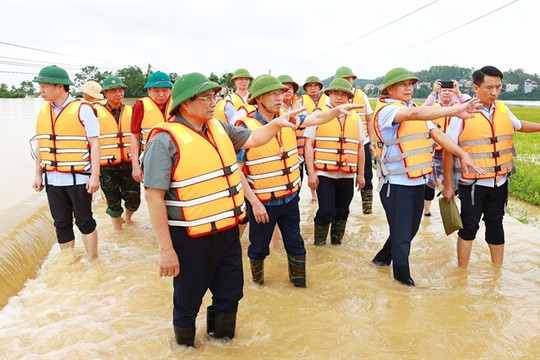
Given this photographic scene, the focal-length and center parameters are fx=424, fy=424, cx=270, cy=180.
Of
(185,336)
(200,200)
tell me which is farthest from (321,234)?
(200,200)

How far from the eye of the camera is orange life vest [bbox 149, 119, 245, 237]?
2.71 m

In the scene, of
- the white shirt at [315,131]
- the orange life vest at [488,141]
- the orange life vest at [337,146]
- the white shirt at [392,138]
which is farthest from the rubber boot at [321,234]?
the orange life vest at [488,141]

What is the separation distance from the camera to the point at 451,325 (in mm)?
3600

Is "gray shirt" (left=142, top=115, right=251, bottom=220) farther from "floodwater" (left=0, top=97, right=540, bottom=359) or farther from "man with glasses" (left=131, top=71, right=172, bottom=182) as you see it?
"man with glasses" (left=131, top=71, right=172, bottom=182)

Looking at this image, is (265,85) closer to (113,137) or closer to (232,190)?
(232,190)

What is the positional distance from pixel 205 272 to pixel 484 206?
3.15 meters

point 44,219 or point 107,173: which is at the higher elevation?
point 107,173

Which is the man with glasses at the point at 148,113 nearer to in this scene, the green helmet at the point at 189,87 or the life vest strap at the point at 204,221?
the green helmet at the point at 189,87

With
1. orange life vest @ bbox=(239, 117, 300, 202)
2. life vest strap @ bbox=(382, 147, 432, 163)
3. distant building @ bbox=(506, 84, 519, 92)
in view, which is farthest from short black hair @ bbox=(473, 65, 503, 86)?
distant building @ bbox=(506, 84, 519, 92)

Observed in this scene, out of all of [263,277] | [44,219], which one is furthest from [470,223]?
[44,219]

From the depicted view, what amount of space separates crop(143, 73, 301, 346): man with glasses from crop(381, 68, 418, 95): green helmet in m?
1.61

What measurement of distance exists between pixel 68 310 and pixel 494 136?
14.7 feet

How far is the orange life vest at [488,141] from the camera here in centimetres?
427

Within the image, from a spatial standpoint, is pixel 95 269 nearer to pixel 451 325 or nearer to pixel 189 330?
pixel 189 330
